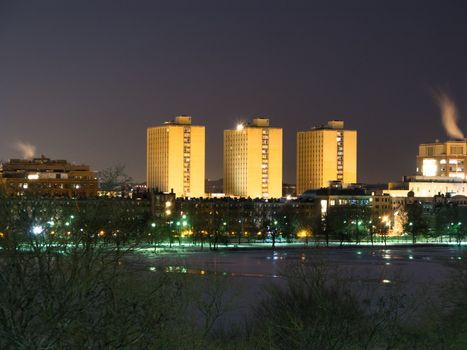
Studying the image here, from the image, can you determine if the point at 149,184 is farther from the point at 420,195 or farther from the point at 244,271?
the point at 244,271

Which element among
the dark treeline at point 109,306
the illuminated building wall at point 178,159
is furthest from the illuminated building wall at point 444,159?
the dark treeline at point 109,306

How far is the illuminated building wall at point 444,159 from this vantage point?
151375 mm

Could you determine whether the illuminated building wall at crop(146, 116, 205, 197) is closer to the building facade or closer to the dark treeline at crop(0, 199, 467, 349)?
the building facade

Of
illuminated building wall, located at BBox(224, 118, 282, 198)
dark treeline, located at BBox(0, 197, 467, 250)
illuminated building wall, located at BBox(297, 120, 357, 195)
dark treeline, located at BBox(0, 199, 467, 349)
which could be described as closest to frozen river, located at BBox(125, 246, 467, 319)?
dark treeline, located at BBox(0, 199, 467, 349)

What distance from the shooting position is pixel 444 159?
5989 inches

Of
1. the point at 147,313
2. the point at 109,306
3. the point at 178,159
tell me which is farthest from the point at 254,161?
the point at 109,306

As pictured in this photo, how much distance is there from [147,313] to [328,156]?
430 ft

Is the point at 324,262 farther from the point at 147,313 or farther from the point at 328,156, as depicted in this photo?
the point at 328,156

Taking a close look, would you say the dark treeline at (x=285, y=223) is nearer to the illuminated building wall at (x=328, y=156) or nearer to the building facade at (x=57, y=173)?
the building facade at (x=57, y=173)

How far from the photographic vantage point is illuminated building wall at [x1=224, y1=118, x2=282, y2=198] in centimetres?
13712

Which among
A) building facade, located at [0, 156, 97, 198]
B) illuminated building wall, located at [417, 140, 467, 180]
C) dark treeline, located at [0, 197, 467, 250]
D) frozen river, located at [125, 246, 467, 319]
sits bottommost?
frozen river, located at [125, 246, 467, 319]

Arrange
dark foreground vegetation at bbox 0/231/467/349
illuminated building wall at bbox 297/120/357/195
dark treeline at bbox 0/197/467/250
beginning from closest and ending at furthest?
dark foreground vegetation at bbox 0/231/467/349, dark treeline at bbox 0/197/467/250, illuminated building wall at bbox 297/120/357/195

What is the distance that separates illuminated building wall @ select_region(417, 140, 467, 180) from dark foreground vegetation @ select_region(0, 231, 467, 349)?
12193 cm

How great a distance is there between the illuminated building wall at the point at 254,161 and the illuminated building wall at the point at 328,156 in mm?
8120
